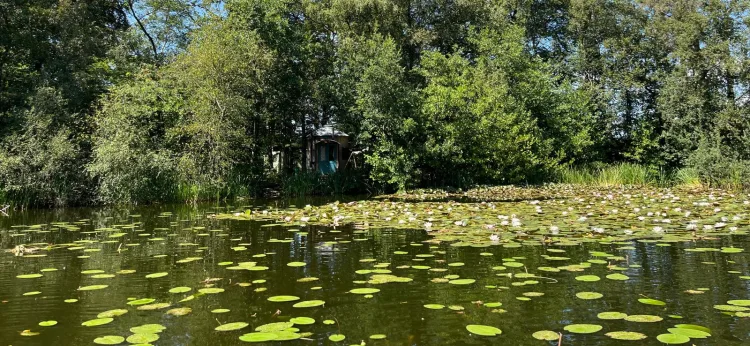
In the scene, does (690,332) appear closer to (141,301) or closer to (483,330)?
(483,330)

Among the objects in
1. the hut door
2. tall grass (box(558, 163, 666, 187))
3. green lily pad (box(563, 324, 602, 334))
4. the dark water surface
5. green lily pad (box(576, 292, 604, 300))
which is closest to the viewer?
green lily pad (box(563, 324, 602, 334))

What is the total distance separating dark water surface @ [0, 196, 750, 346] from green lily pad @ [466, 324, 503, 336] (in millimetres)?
36

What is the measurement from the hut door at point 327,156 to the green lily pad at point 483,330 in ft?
83.0

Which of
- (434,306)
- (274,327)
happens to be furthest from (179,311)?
(434,306)

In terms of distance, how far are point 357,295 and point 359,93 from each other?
1638cm

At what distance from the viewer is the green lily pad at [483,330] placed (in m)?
2.95

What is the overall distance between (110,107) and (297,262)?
1477 cm

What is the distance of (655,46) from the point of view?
2470cm

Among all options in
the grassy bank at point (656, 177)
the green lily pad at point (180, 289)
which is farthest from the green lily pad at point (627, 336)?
the grassy bank at point (656, 177)

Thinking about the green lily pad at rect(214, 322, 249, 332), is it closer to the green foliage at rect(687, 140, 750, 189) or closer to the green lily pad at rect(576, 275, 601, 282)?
the green lily pad at rect(576, 275, 601, 282)

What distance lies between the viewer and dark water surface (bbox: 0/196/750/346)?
309cm

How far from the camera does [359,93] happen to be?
64.7 feet

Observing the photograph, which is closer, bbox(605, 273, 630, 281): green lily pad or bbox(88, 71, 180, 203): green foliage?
bbox(605, 273, 630, 281): green lily pad

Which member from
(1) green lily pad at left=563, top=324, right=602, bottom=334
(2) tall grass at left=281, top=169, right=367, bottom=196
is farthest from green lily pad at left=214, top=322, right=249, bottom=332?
(2) tall grass at left=281, top=169, right=367, bottom=196
